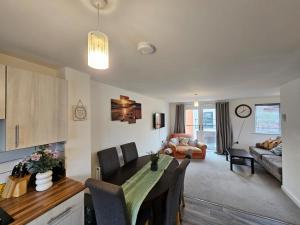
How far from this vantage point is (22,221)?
106 centimetres

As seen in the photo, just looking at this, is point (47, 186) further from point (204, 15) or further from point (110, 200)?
point (204, 15)

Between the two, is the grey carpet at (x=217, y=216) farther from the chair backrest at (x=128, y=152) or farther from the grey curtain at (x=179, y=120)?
the grey curtain at (x=179, y=120)

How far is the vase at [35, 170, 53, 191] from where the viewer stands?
58.9 inches

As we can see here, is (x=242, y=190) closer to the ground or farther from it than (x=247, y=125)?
closer to the ground

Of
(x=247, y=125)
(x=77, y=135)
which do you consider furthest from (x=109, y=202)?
(x=247, y=125)

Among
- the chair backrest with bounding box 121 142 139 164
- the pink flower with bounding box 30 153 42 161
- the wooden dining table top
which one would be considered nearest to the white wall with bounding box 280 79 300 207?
the wooden dining table top

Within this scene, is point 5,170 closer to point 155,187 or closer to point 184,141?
point 155,187

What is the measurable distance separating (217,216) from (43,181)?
251 cm

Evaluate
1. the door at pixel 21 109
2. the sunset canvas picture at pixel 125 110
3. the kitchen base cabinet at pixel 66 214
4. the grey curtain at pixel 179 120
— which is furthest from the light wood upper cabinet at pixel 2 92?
the grey curtain at pixel 179 120

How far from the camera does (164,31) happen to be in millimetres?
1110

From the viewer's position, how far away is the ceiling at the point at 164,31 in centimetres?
86

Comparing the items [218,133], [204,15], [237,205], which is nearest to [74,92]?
→ [204,15]

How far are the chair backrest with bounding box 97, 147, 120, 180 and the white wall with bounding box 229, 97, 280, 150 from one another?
5324mm

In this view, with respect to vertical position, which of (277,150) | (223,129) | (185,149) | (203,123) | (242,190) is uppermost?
(203,123)
